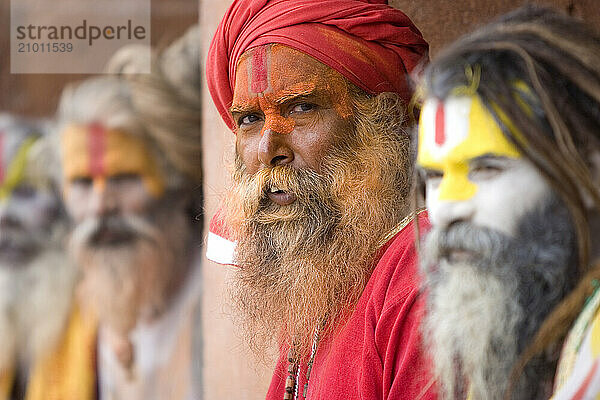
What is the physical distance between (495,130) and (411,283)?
481 millimetres

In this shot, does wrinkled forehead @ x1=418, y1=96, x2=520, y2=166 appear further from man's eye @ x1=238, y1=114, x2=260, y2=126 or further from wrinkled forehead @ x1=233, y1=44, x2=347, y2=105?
man's eye @ x1=238, y1=114, x2=260, y2=126

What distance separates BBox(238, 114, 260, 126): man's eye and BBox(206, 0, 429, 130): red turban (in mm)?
162

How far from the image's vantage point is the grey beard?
4.20 ft

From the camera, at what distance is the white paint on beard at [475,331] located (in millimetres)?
1302

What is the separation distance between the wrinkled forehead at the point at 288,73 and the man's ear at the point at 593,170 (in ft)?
2.92

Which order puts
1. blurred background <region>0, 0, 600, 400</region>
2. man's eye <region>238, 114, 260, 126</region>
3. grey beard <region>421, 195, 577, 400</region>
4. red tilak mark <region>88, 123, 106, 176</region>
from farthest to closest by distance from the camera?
red tilak mark <region>88, 123, 106, 176</region> → blurred background <region>0, 0, 600, 400</region> → man's eye <region>238, 114, 260, 126</region> → grey beard <region>421, 195, 577, 400</region>

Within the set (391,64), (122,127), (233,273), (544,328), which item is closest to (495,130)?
(544,328)

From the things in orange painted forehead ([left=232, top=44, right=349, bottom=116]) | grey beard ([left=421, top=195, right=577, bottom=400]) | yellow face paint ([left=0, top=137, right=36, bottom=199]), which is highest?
orange painted forehead ([left=232, top=44, right=349, bottom=116])

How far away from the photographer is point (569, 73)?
Answer: 126cm

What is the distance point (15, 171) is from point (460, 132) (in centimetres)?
213

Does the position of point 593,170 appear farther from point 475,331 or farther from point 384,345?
point 384,345

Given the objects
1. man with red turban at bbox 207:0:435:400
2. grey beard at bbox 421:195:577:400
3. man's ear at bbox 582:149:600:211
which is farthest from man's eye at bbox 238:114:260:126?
man's ear at bbox 582:149:600:211

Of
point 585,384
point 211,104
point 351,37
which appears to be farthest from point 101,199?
point 585,384

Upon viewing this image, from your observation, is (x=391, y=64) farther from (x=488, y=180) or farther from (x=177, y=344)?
(x=177, y=344)
